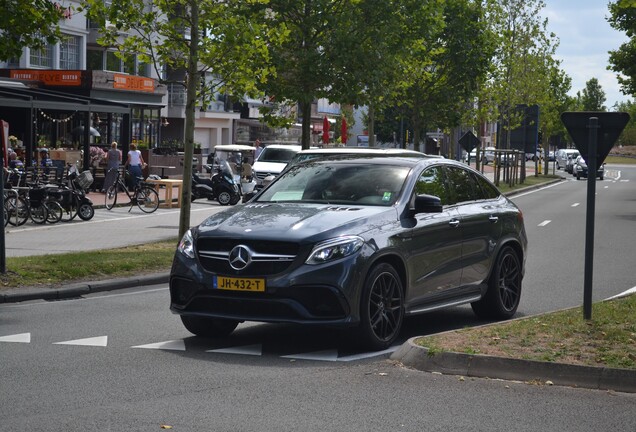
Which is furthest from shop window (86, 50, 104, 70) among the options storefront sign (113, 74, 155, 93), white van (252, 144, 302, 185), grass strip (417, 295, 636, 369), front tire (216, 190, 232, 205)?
grass strip (417, 295, 636, 369)

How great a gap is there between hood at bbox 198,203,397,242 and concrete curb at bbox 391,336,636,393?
1175 millimetres

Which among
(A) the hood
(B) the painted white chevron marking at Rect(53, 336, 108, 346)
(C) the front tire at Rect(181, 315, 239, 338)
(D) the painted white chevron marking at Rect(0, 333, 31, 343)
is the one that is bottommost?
(D) the painted white chevron marking at Rect(0, 333, 31, 343)

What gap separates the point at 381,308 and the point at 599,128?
2.36 m

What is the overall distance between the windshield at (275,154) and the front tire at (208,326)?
30.7 meters

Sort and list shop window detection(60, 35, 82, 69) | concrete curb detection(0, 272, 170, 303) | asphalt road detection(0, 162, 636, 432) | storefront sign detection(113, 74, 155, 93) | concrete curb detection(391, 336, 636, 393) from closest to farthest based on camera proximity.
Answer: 1. asphalt road detection(0, 162, 636, 432)
2. concrete curb detection(391, 336, 636, 393)
3. concrete curb detection(0, 272, 170, 303)
4. storefront sign detection(113, 74, 155, 93)
5. shop window detection(60, 35, 82, 69)

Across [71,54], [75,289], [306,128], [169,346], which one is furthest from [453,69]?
[169,346]

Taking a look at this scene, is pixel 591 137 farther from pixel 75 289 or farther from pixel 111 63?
pixel 111 63

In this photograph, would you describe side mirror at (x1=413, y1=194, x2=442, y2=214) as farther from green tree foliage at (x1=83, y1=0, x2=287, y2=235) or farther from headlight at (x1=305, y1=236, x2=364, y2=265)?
green tree foliage at (x1=83, y1=0, x2=287, y2=235)

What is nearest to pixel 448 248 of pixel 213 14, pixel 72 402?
pixel 72 402

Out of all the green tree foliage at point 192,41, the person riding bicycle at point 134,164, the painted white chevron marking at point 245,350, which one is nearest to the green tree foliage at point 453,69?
the person riding bicycle at point 134,164

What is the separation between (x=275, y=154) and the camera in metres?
41.7

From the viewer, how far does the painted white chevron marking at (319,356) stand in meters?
9.56

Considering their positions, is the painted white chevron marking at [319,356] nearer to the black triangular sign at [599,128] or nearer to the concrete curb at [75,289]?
the black triangular sign at [599,128]

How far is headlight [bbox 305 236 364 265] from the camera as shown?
31.3 feet
